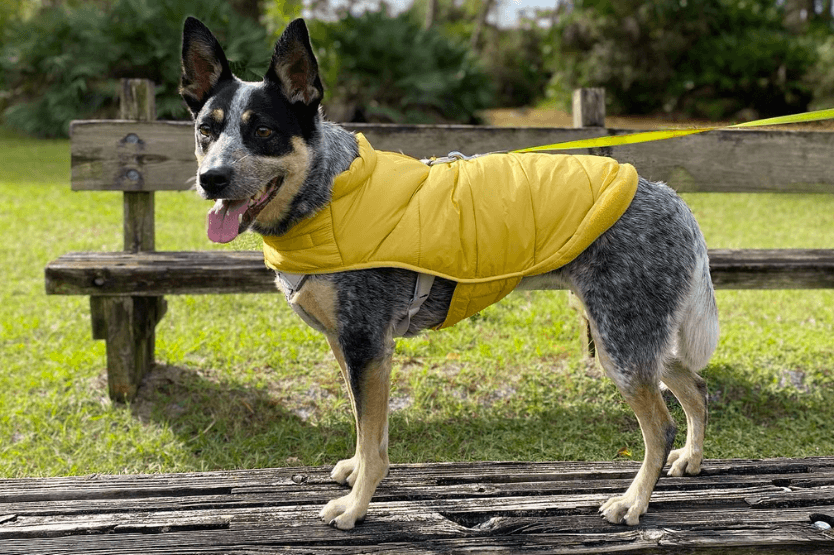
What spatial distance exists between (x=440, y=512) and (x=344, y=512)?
39cm

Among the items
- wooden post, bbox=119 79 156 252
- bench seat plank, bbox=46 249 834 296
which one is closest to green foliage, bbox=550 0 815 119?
bench seat plank, bbox=46 249 834 296

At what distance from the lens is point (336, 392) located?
441 cm

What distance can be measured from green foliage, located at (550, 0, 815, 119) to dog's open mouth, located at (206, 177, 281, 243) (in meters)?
15.9

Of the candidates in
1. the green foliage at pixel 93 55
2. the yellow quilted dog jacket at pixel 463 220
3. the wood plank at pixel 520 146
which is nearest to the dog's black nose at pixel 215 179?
the yellow quilted dog jacket at pixel 463 220

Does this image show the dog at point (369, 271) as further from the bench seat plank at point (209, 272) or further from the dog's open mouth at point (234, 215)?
the bench seat plank at point (209, 272)

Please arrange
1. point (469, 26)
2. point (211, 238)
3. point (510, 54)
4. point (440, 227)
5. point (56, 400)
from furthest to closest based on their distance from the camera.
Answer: point (469, 26), point (510, 54), point (56, 400), point (440, 227), point (211, 238)

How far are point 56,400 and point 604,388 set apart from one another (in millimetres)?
3416

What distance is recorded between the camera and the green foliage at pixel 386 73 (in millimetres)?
14398

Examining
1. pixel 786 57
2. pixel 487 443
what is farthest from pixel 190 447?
pixel 786 57

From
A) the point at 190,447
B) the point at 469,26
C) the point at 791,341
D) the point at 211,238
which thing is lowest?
the point at 190,447

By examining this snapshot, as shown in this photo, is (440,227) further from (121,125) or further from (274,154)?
(121,125)

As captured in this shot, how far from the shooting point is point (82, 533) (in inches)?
105

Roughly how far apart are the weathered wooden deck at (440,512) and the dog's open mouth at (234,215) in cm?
115

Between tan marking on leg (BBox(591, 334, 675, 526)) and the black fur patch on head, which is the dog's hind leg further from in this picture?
the black fur patch on head
